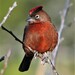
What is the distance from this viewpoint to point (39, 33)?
204 inches

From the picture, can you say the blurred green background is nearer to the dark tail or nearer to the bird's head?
the dark tail

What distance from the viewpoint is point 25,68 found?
19.4ft

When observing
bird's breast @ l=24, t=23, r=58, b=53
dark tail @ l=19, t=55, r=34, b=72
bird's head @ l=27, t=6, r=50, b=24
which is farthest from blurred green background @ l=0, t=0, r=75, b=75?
bird's breast @ l=24, t=23, r=58, b=53

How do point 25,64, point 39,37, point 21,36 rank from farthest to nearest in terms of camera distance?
point 21,36 < point 25,64 < point 39,37

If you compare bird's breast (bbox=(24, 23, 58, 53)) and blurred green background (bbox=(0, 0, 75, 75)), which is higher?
bird's breast (bbox=(24, 23, 58, 53))

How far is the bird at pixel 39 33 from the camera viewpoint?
16.9ft

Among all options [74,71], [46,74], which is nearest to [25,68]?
[46,74]

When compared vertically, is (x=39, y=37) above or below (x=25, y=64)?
above

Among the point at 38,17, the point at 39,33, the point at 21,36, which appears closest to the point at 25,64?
the point at 38,17

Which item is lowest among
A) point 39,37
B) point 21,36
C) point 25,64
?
point 21,36

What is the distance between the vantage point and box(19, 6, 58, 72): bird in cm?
514

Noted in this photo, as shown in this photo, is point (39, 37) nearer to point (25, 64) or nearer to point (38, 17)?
point (38, 17)

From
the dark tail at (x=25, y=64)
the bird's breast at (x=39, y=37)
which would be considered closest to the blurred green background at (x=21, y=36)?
the dark tail at (x=25, y=64)

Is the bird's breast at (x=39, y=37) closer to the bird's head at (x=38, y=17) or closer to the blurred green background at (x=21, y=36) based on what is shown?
the bird's head at (x=38, y=17)
